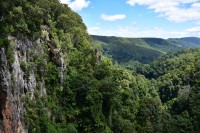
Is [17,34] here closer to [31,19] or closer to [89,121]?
[31,19]

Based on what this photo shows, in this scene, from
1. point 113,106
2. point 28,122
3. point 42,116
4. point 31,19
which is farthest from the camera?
point 113,106

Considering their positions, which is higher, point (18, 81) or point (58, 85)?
point (18, 81)

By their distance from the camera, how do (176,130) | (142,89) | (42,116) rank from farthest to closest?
(142,89)
(176,130)
(42,116)

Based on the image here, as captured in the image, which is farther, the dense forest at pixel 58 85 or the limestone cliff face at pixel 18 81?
the dense forest at pixel 58 85

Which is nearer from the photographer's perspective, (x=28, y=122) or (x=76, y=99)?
(x=28, y=122)

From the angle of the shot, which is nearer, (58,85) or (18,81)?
(18,81)

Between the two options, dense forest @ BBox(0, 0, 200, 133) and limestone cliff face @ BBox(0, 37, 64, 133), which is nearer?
limestone cliff face @ BBox(0, 37, 64, 133)

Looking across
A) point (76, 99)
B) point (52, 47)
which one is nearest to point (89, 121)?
point (76, 99)

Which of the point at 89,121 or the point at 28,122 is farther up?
the point at 28,122
